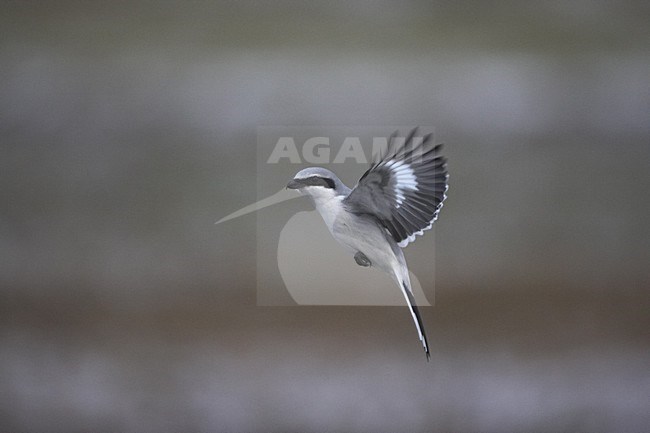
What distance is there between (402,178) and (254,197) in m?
0.44

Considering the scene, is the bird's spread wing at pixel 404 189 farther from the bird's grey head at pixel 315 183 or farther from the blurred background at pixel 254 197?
the blurred background at pixel 254 197

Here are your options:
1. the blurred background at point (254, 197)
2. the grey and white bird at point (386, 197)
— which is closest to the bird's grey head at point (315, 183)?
the grey and white bird at point (386, 197)

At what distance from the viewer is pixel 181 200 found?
1195 millimetres

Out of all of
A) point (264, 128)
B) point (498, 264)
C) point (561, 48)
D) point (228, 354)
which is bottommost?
point (228, 354)

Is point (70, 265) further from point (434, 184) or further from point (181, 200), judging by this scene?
point (434, 184)

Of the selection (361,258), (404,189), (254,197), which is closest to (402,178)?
(404,189)

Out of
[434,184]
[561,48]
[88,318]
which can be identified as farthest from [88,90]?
[561,48]

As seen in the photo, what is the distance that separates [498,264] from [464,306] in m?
0.10

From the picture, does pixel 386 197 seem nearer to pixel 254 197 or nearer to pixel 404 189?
pixel 404 189

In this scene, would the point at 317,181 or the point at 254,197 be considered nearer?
the point at 317,181

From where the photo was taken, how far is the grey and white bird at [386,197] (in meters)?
0.79

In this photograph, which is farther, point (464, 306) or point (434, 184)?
point (464, 306)

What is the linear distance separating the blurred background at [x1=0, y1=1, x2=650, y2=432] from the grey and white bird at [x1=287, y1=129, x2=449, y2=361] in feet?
1.19

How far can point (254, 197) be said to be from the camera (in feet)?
3.88
